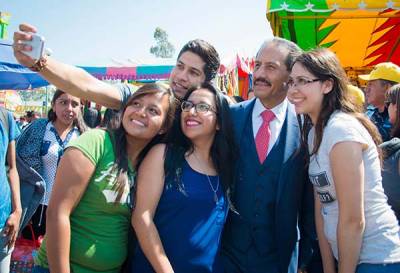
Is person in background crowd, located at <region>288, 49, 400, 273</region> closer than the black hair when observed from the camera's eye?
Yes

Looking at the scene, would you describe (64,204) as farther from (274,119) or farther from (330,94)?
(330,94)

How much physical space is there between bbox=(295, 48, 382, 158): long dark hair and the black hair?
0.83 metres

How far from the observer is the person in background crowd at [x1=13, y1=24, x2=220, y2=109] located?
5.58 feet

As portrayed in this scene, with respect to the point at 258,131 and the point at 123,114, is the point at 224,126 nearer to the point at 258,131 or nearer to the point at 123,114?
the point at 258,131

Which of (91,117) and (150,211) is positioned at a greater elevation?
(150,211)

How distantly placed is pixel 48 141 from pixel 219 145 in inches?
78.3

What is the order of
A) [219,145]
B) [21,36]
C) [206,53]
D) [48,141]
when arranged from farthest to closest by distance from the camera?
[48,141], [206,53], [219,145], [21,36]

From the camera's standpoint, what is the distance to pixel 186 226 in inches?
75.7

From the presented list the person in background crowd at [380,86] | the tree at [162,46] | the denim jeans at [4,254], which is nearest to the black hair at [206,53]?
the denim jeans at [4,254]

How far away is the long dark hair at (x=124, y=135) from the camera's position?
1.80 metres

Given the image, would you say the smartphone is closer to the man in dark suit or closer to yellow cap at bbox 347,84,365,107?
the man in dark suit

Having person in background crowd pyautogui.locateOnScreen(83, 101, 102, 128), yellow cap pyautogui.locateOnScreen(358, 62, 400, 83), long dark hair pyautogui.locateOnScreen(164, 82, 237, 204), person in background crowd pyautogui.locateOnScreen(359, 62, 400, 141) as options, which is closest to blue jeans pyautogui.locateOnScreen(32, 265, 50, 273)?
long dark hair pyautogui.locateOnScreen(164, 82, 237, 204)

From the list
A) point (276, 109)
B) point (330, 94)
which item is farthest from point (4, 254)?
point (330, 94)

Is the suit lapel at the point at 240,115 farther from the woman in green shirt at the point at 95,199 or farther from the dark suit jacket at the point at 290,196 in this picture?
the woman in green shirt at the point at 95,199
